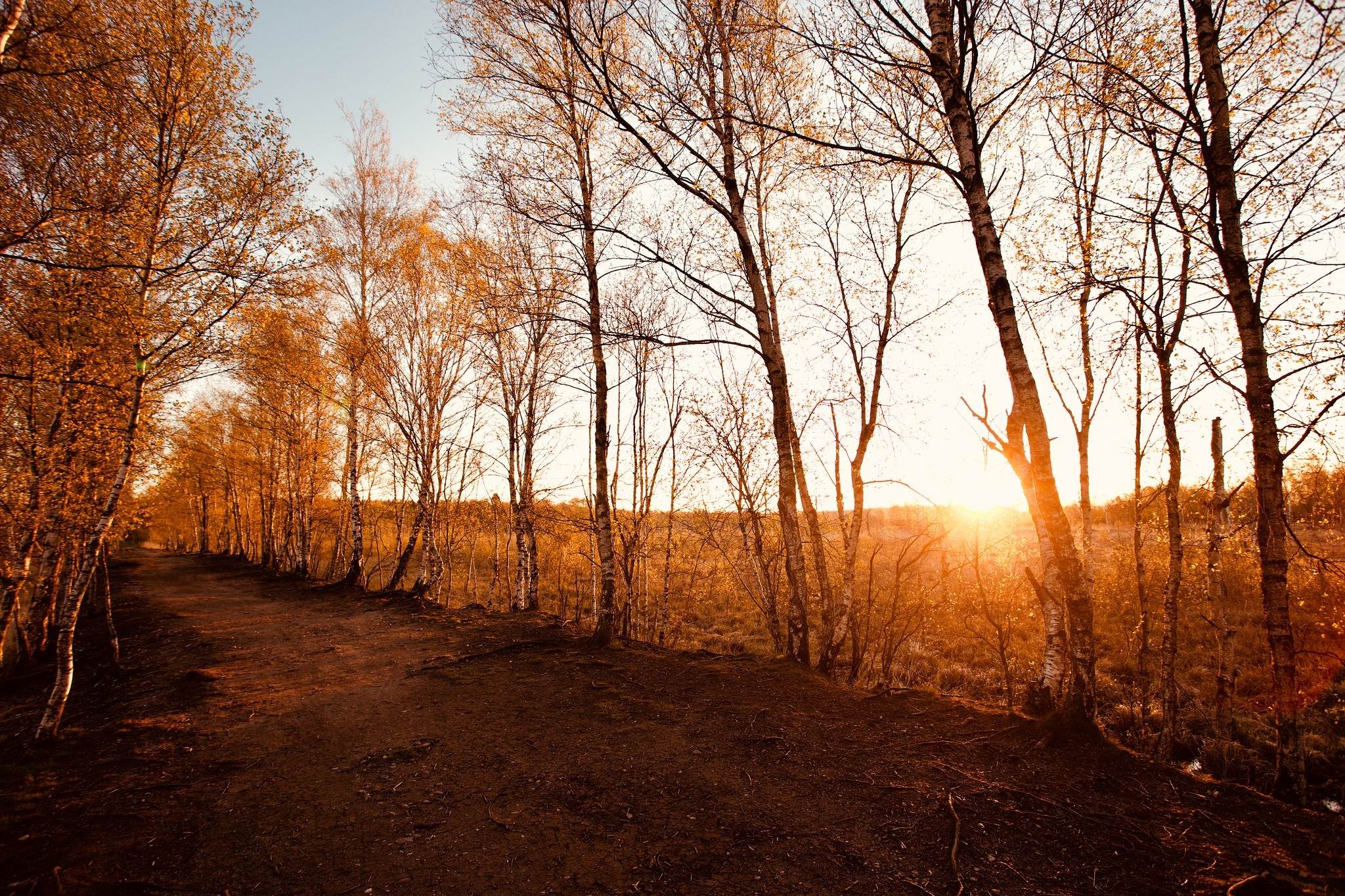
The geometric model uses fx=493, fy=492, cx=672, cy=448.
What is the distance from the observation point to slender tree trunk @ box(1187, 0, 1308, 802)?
4113mm

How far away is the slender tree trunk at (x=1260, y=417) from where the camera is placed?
411cm

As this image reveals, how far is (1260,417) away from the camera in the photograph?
4.25 metres

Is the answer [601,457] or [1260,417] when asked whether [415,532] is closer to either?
[601,457]

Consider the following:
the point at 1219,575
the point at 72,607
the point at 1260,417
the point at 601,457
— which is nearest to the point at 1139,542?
the point at 1219,575

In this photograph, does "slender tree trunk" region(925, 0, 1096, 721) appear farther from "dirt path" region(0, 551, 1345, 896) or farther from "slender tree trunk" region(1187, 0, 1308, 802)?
"slender tree trunk" region(1187, 0, 1308, 802)

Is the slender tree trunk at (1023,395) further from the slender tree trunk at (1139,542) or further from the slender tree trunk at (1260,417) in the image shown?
the slender tree trunk at (1139,542)

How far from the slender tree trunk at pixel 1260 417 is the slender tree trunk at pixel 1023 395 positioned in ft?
4.30

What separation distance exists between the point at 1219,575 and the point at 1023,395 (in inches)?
272

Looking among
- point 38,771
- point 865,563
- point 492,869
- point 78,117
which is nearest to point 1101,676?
point 865,563

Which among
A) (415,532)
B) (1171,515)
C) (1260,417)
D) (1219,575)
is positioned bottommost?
(1219,575)

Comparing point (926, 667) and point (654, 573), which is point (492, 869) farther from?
point (654, 573)

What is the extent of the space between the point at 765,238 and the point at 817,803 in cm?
912

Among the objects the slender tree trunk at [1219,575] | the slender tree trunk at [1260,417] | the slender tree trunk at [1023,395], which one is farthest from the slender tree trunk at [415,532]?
the slender tree trunk at [1219,575]

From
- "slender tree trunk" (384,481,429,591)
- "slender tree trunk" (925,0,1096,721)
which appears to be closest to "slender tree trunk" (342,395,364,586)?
"slender tree trunk" (384,481,429,591)
